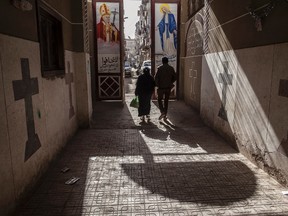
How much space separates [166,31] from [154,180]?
27.3ft

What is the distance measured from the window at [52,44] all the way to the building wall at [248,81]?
11.5 feet

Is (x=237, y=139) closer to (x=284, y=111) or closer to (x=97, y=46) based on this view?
(x=284, y=111)

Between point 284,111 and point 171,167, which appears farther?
point 171,167

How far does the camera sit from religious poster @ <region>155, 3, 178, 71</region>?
34.6ft

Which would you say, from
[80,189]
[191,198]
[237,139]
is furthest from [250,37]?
[80,189]

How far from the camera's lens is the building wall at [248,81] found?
11.5ft

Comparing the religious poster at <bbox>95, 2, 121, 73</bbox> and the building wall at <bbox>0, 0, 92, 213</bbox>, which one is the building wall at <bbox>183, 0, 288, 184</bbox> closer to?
the building wall at <bbox>0, 0, 92, 213</bbox>

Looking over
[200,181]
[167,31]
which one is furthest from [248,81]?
[167,31]

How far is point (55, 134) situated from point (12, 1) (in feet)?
8.02

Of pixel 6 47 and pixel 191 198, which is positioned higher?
pixel 6 47

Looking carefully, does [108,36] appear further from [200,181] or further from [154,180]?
[200,181]

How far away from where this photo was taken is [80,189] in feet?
11.5

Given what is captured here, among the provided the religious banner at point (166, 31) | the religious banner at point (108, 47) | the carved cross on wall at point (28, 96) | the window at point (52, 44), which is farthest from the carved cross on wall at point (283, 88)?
the religious banner at point (108, 47)

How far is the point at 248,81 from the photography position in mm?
4449
